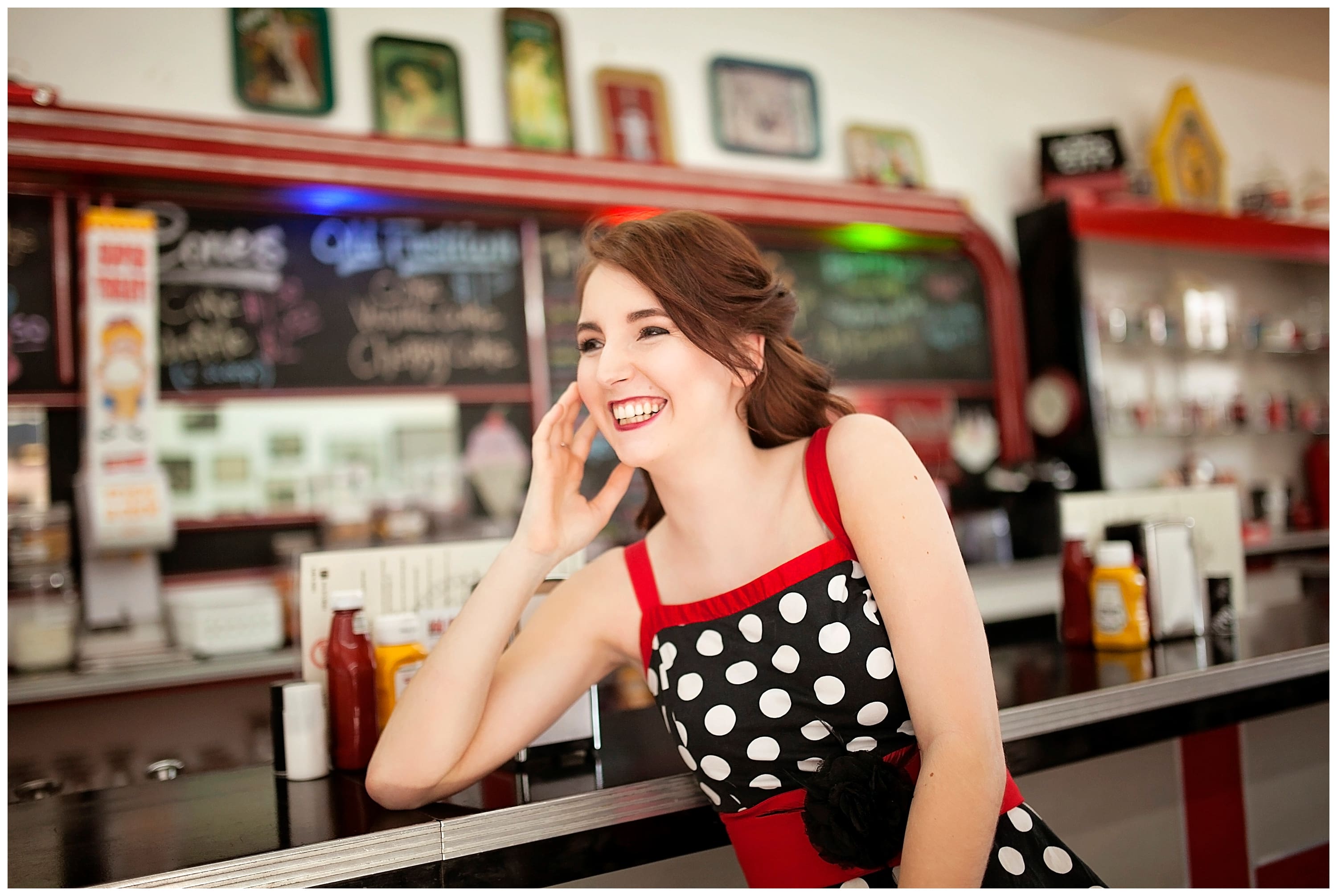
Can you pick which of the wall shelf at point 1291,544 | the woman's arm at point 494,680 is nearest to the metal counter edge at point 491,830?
the woman's arm at point 494,680

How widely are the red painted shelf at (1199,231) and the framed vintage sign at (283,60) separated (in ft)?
11.0

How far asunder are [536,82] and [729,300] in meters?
3.06

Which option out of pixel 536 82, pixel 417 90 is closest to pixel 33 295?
pixel 417 90

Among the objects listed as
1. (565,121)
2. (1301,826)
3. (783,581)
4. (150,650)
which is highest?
(565,121)

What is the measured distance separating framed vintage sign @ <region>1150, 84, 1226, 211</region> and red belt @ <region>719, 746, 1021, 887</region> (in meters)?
4.91

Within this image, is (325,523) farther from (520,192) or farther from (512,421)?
(520,192)

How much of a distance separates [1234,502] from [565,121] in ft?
9.37

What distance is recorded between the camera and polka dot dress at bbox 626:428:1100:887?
4.52 feet

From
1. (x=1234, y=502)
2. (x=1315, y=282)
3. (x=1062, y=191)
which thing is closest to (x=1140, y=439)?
(x=1062, y=191)

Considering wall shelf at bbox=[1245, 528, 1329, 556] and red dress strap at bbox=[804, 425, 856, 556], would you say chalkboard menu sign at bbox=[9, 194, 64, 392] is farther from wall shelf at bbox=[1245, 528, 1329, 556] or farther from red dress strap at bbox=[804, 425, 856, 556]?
wall shelf at bbox=[1245, 528, 1329, 556]

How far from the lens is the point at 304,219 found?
3.72 meters

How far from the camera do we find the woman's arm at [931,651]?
1.25 meters

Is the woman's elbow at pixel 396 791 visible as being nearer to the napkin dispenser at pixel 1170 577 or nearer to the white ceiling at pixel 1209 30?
the napkin dispenser at pixel 1170 577

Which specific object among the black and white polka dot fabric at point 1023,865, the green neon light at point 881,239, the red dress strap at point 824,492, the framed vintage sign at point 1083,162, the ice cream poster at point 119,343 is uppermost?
the framed vintage sign at point 1083,162
